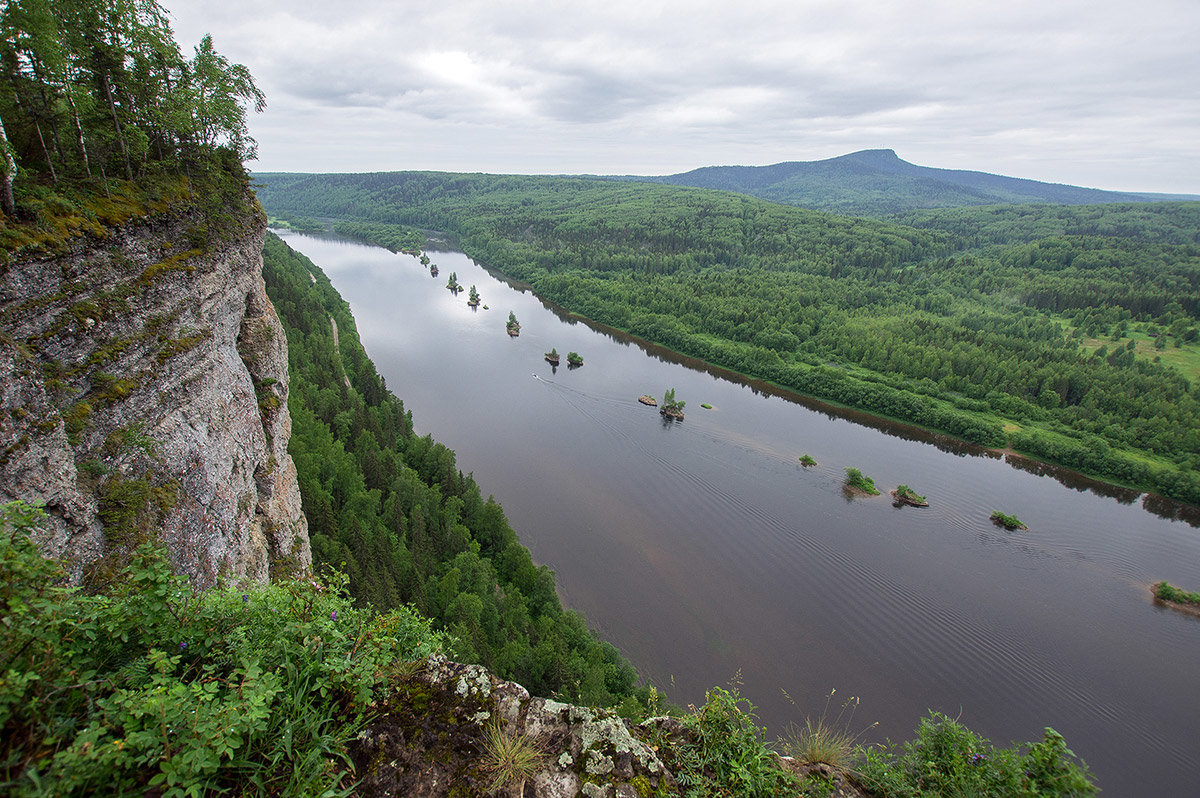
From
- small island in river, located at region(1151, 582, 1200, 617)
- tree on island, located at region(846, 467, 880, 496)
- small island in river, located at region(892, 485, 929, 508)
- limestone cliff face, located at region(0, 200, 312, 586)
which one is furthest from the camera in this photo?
tree on island, located at region(846, 467, 880, 496)

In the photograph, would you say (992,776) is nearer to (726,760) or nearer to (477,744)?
(726,760)

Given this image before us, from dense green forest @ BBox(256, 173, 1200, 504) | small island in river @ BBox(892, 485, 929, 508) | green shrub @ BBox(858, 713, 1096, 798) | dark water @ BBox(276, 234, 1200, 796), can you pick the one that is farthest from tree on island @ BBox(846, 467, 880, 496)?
green shrub @ BBox(858, 713, 1096, 798)

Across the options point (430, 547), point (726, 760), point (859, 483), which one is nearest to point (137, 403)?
point (726, 760)

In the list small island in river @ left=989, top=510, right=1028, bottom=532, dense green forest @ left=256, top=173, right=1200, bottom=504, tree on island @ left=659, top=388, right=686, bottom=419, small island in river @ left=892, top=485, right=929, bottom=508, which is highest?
dense green forest @ left=256, top=173, right=1200, bottom=504

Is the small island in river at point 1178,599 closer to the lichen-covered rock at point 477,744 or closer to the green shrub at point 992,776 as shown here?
the green shrub at point 992,776

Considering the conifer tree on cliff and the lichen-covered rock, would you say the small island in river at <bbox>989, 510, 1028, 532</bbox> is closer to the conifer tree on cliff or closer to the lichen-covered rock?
the lichen-covered rock

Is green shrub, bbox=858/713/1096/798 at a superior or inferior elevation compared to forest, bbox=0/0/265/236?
inferior

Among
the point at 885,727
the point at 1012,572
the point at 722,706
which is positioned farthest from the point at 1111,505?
the point at 722,706

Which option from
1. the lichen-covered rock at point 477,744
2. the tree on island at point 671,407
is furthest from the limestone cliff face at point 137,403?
the tree on island at point 671,407

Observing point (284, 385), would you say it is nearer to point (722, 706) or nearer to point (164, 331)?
point (164, 331)
